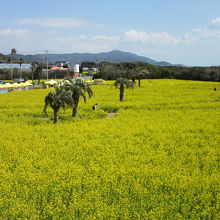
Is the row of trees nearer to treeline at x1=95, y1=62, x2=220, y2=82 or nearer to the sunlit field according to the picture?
the sunlit field

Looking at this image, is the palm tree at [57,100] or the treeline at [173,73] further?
the treeline at [173,73]

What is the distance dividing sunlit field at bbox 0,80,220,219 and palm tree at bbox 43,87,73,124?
1238 mm

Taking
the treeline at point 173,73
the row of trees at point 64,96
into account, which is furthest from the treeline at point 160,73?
the row of trees at point 64,96

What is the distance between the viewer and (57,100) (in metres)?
25.3

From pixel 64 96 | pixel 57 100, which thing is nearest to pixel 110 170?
pixel 57 100

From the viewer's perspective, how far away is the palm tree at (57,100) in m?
25.4

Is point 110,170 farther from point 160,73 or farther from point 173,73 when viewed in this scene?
point 160,73

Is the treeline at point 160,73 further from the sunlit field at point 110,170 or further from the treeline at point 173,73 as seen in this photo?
the sunlit field at point 110,170

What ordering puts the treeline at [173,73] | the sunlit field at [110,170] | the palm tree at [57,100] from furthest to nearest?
the treeline at [173,73], the palm tree at [57,100], the sunlit field at [110,170]

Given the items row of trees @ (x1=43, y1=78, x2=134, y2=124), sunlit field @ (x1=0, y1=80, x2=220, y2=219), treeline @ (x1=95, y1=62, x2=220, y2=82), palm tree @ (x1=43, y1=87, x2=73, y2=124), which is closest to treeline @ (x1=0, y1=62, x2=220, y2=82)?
treeline @ (x1=95, y1=62, x2=220, y2=82)

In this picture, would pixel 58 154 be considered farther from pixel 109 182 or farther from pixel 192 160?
pixel 192 160

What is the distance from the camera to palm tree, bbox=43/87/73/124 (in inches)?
999

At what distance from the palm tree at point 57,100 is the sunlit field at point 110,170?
4.06ft

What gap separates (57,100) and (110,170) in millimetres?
12511
